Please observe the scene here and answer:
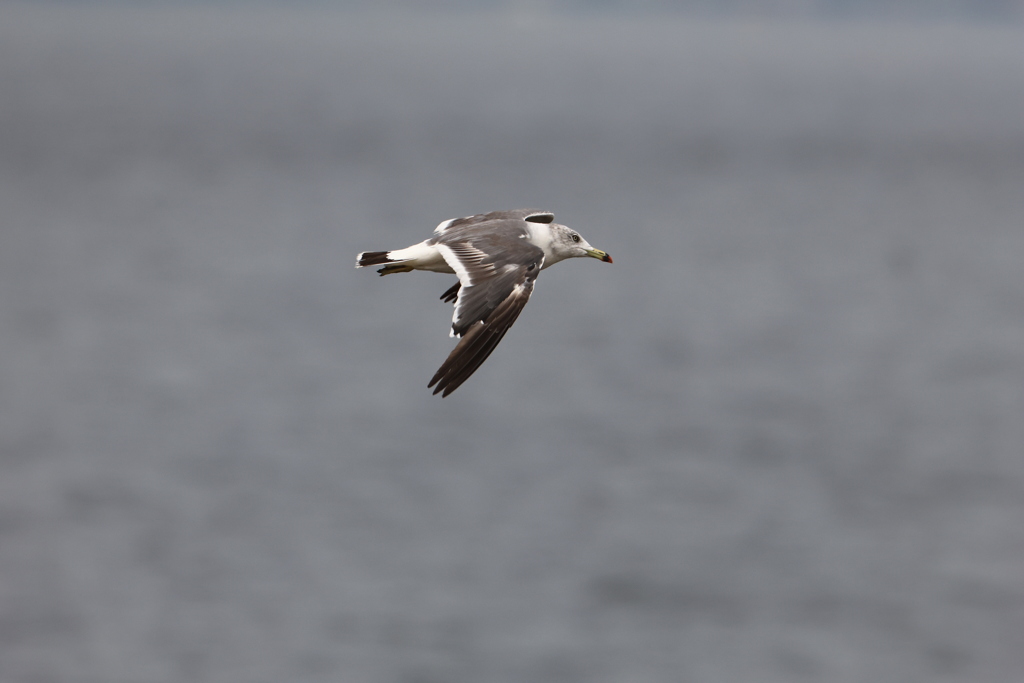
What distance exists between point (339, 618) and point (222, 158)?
109 m

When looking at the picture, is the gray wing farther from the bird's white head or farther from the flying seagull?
the bird's white head

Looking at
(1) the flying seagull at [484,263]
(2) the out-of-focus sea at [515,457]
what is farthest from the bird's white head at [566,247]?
(2) the out-of-focus sea at [515,457]

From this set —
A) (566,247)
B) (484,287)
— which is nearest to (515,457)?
(566,247)

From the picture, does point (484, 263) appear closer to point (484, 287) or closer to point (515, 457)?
point (484, 287)

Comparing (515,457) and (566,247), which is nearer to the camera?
(566,247)

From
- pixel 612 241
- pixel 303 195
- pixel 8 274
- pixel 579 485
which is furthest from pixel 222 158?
pixel 579 485

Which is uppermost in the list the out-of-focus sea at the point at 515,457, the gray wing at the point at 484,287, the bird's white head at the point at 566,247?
the out-of-focus sea at the point at 515,457

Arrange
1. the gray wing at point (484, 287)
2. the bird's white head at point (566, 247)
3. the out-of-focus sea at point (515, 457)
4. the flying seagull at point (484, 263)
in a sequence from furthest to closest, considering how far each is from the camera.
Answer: the out-of-focus sea at point (515, 457)
the bird's white head at point (566, 247)
the flying seagull at point (484, 263)
the gray wing at point (484, 287)

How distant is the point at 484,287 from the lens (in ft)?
39.1

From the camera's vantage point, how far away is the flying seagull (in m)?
11.4

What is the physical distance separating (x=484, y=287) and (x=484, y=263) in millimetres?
423

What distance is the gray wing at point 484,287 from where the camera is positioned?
446 inches

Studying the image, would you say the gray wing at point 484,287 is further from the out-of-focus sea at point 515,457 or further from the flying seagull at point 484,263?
the out-of-focus sea at point 515,457

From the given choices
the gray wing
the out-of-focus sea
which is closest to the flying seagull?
the gray wing
